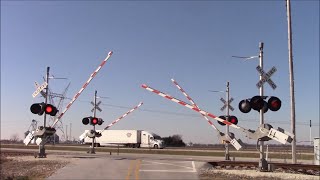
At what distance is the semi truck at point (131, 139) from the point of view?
8175cm

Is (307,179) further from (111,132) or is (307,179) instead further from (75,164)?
(111,132)

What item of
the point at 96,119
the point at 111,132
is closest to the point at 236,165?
the point at 96,119

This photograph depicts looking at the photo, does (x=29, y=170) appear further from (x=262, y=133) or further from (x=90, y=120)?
(x=90, y=120)

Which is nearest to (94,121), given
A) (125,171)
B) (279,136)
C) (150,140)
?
(125,171)

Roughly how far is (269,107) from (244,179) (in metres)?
3.78

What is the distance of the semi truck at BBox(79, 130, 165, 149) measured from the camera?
268ft

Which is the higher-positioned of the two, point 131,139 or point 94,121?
point 94,121

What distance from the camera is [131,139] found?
278 feet

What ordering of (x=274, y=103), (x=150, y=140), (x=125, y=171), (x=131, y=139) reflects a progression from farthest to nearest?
(x=131, y=139)
(x=150, y=140)
(x=274, y=103)
(x=125, y=171)

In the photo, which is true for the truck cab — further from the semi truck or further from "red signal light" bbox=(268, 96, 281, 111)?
"red signal light" bbox=(268, 96, 281, 111)

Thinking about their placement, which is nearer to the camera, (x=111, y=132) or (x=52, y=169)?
(x=52, y=169)

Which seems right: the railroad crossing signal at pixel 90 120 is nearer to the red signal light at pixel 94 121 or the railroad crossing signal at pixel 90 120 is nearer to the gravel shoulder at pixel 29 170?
the red signal light at pixel 94 121

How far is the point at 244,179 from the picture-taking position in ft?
64.1

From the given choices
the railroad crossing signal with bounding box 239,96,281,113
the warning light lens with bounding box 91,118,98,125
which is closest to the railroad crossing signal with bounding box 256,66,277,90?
the railroad crossing signal with bounding box 239,96,281,113
